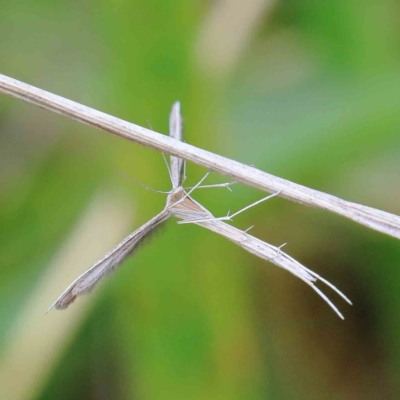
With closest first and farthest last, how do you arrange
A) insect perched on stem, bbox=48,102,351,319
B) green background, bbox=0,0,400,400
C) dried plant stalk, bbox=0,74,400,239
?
dried plant stalk, bbox=0,74,400,239 → insect perched on stem, bbox=48,102,351,319 → green background, bbox=0,0,400,400

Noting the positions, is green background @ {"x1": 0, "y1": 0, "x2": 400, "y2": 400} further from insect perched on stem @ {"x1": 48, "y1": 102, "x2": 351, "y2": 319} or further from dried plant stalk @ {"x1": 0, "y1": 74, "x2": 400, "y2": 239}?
dried plant stalk @ {"x1": 0, "y1": 74, "x2": 400, "y2": 239}

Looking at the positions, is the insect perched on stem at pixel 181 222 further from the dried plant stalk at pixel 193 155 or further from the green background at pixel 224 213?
the green background at pixel 224 213

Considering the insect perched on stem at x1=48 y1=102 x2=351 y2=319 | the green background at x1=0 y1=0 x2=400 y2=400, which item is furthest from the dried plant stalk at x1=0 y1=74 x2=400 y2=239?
the green background at x1=0 y1=0 x2=400 y2=400

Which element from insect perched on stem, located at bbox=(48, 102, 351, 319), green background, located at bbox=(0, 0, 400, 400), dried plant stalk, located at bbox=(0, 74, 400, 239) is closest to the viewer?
dried plant stalk, located at bbox=(0, 74, 400, 239)

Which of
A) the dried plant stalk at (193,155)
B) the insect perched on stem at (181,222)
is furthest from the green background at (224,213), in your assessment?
the dried plant stalk at (193,155)

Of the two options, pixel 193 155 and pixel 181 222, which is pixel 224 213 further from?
pixel 193 155

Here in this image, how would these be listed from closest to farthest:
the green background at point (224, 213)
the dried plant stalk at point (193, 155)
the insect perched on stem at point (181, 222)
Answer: the dried plant stalk at point (193, 155) < the insect perched on stem at point (181, 222) < the green background at point (224, 213)

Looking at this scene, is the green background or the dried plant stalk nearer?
the dried plant stalk

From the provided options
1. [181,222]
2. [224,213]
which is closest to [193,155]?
[181,222]

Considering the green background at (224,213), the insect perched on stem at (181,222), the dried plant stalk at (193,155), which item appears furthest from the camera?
the green background at (224,213)

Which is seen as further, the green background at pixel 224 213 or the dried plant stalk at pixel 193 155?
the green background at pixel 224 213
